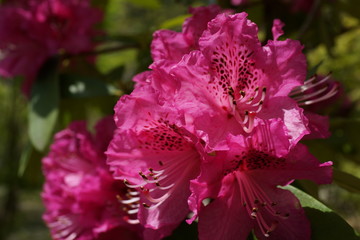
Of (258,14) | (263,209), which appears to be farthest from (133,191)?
(258,14)

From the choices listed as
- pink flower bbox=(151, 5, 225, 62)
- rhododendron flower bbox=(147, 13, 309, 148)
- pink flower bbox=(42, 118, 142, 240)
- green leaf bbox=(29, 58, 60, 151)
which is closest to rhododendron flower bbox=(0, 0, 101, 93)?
green leaf bbox=(29, 58, 60, 151)

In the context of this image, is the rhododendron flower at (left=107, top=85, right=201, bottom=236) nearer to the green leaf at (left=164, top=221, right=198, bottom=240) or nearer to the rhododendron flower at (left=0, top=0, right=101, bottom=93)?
the green leaf at (left=164, top=221, right=198, bottom=240)

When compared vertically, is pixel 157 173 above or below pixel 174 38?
below

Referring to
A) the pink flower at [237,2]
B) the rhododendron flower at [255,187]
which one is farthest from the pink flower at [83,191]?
the pink flower at [237,2]

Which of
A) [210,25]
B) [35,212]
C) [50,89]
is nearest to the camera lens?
[210,25]

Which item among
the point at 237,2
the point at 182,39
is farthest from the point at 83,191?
the point at 237,2

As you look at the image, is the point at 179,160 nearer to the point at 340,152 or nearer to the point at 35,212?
the point at 340,152
